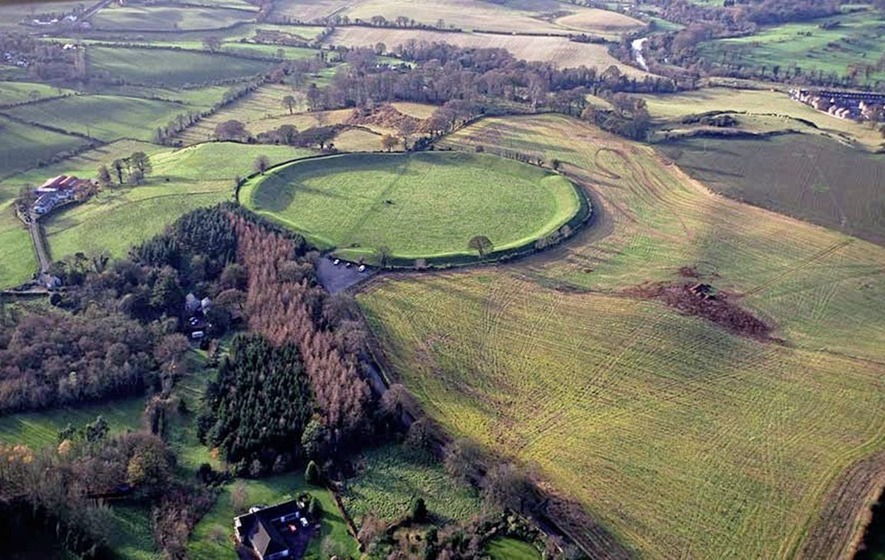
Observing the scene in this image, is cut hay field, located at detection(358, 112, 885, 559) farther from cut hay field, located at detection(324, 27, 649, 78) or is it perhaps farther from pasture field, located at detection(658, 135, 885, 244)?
cut hay field, located at detection(324, 27, 649, 78)

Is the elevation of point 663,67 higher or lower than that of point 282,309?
higher

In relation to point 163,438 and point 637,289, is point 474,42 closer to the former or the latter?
point 637,289

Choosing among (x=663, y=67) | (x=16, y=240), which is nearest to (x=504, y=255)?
(x=16, y=240)

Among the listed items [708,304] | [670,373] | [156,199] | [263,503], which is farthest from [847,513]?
[156,199]

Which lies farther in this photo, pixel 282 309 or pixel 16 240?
pixel 16 240

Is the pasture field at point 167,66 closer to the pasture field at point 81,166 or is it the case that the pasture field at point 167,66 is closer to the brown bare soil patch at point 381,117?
the pasture field at point 81,166

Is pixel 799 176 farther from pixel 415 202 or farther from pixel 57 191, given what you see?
pixel 57 191

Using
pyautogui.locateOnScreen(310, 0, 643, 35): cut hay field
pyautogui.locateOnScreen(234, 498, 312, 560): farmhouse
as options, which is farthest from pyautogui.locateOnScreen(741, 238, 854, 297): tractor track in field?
pyautogui.locateOnScreen(310, 0, 643, 35): cut hay field
